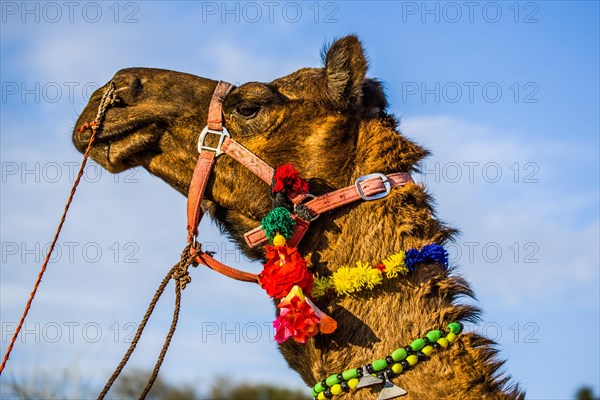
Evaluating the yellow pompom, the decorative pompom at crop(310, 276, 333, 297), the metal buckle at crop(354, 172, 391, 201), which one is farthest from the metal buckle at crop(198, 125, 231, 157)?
the decorative pompom at crop(310, 276, 333, 297)

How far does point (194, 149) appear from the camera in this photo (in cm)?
590

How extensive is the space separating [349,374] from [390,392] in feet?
0.87

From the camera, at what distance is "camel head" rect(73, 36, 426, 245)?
5.76 m

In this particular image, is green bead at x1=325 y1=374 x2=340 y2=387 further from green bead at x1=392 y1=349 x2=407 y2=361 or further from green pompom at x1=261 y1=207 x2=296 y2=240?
green pompom at x1=261 y1=207 x2=296 y2=240

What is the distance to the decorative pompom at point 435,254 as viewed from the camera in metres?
5.39

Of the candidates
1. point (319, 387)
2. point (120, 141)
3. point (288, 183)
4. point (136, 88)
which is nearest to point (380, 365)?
point (319, 387)

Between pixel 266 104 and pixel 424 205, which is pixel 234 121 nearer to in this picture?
pixel 266 104

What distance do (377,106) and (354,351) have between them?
1.76m

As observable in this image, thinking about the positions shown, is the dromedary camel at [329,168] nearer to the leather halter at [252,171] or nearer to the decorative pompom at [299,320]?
the leather halter at [252,171]

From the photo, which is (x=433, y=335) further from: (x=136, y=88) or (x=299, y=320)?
(x=136, y=88)

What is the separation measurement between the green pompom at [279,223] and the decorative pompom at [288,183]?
123mm

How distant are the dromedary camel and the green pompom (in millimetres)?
214

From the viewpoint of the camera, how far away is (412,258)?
211 inches

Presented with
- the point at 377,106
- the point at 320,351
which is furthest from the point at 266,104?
the point at 320,351
